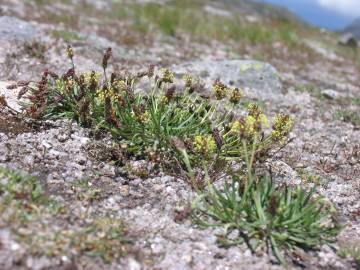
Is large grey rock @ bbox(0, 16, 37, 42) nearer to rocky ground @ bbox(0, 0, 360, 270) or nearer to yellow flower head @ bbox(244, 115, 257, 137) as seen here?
rocky ground @ bbox(0, 0, 360, 270)

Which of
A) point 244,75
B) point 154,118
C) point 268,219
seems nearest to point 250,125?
point 268,219

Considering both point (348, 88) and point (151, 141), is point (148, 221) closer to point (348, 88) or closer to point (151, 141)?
point (151, 141)

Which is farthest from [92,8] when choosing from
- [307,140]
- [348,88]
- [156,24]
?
[307,140]

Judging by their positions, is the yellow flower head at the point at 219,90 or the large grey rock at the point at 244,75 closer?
the yellow flower head at the point at 219,90

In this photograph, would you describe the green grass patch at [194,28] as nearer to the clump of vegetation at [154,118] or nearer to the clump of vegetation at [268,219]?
the clump of vegetation at [154,118]

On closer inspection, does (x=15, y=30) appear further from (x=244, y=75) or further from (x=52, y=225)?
(x=52, y=225)

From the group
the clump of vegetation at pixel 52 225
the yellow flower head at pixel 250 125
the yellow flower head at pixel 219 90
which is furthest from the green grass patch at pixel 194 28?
the clump of vegetation at pixel 52 225

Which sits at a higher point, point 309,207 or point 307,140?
point 309,207

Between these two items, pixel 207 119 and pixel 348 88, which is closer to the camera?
pixel 207 119
